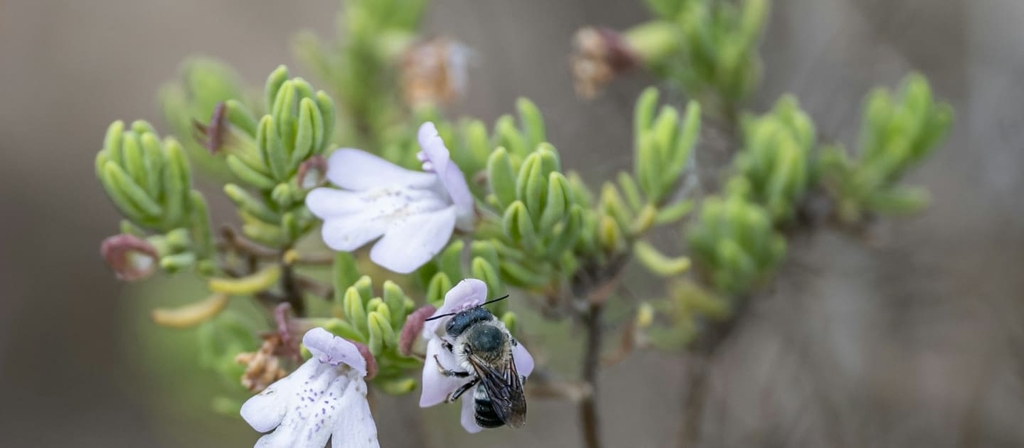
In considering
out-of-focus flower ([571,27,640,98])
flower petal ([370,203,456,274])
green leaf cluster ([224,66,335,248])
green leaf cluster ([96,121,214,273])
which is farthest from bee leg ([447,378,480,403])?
out-of-focus flower ([571,27,640,98])

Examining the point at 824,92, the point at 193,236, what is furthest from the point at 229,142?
the point at 824,92

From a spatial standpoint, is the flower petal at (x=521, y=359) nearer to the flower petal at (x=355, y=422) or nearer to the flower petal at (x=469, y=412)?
the flower petal at (x=469, y=412)

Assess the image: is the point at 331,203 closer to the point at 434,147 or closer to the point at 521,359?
the point at 434,147

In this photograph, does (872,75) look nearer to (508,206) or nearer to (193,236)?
(508,206)

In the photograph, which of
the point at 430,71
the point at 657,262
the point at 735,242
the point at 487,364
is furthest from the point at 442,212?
the point at 430,71

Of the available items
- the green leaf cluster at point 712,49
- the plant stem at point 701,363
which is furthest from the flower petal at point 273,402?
the green leaf cluster at point 712,49

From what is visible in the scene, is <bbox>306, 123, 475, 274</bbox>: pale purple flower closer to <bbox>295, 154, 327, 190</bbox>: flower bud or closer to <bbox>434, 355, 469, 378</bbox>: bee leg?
<bbox>295, 154, 327, 190</bbox>: flower bud

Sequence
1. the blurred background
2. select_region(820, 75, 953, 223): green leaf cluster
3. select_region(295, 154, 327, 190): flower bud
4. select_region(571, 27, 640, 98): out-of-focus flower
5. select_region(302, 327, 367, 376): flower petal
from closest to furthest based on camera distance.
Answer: select_region(302, 327, 367, 376): flower petal
select_region(295, 154, 327, 190): flower bud
select_region(820, 75, 953, 223): green leaf cluster
select_region(571, 27, 640, 98): out-of-focus flower
the blurred background
